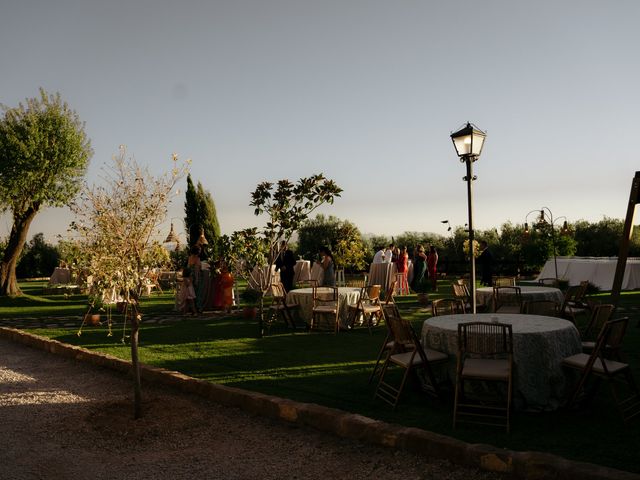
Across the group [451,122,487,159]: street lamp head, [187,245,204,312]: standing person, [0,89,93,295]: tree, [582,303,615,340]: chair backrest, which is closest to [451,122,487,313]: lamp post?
[451,122,487,159]: street lamp head

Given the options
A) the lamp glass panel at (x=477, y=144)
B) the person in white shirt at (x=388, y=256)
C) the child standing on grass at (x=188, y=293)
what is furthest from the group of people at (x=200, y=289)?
the person in white shirt at (x=388, y=256)

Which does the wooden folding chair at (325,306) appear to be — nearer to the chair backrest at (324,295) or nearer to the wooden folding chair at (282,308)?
the chair backrest at (324,295)

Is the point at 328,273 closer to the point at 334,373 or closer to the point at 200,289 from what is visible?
the point at 200,289

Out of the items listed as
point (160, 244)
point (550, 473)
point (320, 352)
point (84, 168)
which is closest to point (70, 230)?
point (160, 244)

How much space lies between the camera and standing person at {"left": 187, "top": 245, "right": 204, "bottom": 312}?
1329 centimetres

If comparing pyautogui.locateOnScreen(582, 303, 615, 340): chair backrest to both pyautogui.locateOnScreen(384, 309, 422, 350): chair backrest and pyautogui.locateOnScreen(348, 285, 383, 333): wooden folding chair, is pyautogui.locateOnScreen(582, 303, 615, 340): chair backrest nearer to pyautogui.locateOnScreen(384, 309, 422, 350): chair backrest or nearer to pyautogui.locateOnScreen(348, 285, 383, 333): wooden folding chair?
pyautogui.locateOnScreen(384, 309, 422, 350): chair backrest

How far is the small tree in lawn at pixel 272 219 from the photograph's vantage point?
9.88 m

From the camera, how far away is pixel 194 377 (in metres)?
6.69

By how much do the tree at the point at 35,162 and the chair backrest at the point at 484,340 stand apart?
1795cm

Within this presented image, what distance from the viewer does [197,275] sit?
44.4 feet

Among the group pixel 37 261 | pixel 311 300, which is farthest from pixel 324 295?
pixel 37 261

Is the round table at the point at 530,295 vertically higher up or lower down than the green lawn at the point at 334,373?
higher up

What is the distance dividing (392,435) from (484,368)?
1073 mm

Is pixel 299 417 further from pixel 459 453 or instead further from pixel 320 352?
pixel 320 352
